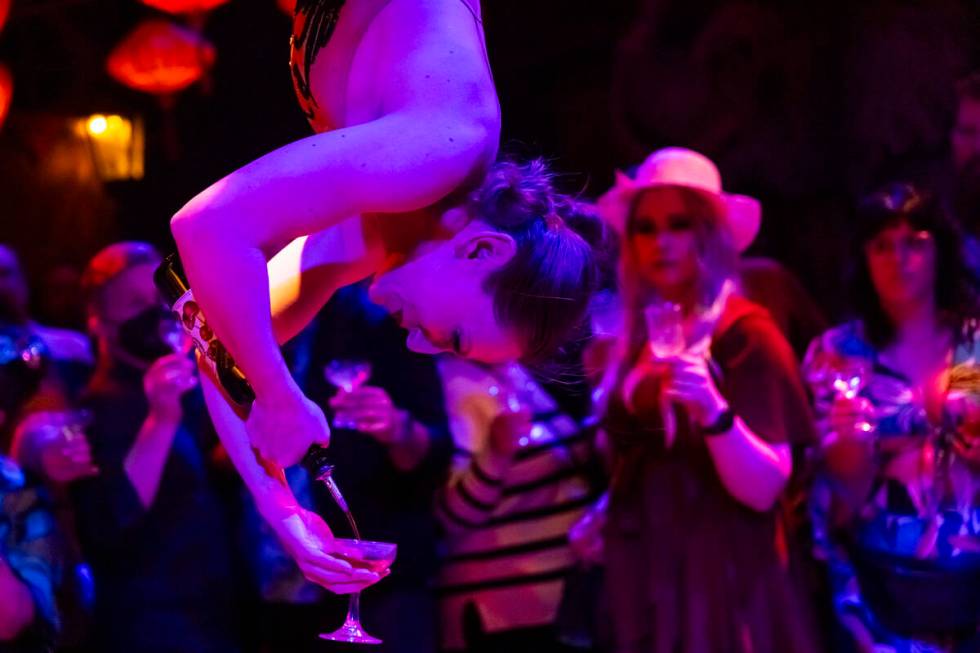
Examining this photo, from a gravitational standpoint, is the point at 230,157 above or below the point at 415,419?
below

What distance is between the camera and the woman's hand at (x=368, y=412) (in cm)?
314

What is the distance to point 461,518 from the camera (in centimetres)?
335

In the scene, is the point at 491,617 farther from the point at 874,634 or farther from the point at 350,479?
the point at 874,634

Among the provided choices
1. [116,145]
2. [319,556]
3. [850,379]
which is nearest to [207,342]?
[319,556]

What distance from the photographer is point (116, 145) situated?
241 inches

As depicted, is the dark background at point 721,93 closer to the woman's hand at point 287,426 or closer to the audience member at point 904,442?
the audience member at point 904,442

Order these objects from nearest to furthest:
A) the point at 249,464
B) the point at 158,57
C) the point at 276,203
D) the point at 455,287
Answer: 1. the point at 276,203
2. the point at 455,287
3. the point at 249,464
4. the point at 158,57

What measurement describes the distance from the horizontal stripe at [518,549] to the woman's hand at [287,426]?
5.78 feet

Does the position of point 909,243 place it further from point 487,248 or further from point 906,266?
point 487,248

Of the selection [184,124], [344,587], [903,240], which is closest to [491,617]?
[903,240]

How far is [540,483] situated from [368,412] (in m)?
0.53

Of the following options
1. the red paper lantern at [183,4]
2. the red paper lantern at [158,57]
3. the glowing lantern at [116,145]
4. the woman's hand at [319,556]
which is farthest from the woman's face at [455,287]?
the glowing lantern at [116,145]

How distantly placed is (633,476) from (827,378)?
54 centimetres

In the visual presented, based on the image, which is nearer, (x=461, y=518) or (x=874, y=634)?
(x=874, y=634)
